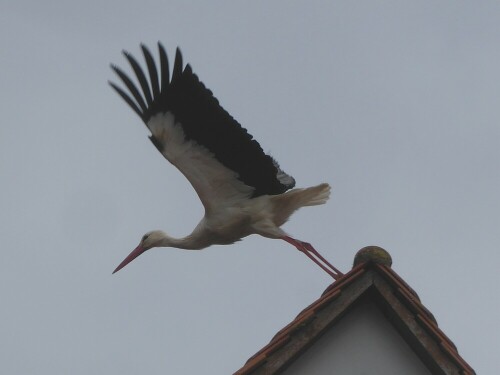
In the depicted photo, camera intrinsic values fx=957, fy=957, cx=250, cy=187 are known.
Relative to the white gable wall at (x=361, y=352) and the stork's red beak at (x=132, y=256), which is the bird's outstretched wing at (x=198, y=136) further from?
the white gable wall at (x=361, y=352)

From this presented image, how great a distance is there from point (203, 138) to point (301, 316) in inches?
160

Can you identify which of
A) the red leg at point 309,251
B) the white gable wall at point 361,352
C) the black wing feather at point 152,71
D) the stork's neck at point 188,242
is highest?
the black wing feather at point 152,71

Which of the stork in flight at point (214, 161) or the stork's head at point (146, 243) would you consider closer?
the stork in flight at point (214, 161)

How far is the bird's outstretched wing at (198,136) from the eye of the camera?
725cm

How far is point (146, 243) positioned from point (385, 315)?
18.2 feet

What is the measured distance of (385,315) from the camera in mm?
3627

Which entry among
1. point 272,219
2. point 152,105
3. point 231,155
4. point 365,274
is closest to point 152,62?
point 152,105

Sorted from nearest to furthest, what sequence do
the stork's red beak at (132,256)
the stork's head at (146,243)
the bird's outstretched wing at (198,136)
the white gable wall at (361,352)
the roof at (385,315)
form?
the roof at (385,315) < the white gable wall at (361,352) < the bird's outstretched wing at (198,136) < the stork's head at (146,243) < the stork's red beak at (132,256)

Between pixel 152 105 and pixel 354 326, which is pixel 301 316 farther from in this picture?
pixel 152 105

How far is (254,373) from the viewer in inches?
134

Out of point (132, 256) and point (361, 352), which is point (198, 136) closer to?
point (132, 256)

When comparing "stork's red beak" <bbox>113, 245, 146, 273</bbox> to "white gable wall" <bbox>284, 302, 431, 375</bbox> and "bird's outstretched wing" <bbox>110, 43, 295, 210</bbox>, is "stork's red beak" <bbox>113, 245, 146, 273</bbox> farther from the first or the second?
"white gable wall" <bbox>284, 302, 431, 375</bbox>

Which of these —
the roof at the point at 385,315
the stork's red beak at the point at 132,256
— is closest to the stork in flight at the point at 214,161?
the stork's red beak at the point at 132,256

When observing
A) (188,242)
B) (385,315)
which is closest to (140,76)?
(188,242)
